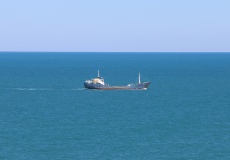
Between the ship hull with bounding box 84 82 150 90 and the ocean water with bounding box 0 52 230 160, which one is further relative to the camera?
the ship hull with bounding box 84 82 150 90

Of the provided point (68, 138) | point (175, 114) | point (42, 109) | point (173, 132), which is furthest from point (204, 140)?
point (42, 109)

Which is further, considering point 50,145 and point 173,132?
point 173,132

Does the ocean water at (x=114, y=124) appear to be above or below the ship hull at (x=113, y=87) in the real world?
below

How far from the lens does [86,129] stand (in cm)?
9750

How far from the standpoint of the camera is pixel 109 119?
355 ft

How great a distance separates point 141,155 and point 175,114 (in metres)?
37.3

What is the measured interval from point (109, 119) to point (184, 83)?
90.8m

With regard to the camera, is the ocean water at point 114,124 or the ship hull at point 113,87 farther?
the ship hull at point 113,87

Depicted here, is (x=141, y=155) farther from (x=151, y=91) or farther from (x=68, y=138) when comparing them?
(x=151, y=91)

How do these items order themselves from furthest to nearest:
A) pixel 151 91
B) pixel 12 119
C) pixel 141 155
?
pixel 151 91 < pixel 12 119 < pixel 141 155

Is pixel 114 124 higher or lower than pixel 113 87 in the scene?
lower

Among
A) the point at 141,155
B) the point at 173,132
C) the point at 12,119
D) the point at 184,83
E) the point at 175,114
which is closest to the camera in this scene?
the point at 141,155

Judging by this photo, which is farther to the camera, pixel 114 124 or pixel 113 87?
pixel 113 87

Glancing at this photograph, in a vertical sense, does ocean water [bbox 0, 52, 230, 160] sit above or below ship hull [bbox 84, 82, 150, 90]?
below
